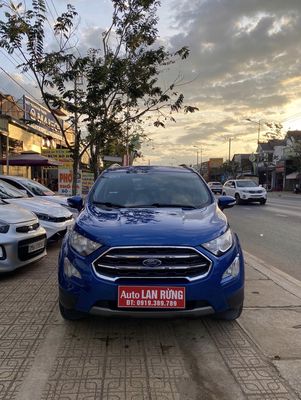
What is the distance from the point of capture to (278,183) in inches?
3019

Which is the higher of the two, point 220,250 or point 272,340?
point 220,250

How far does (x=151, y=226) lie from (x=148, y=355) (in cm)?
116

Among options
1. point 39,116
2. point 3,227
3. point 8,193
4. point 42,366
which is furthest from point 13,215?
point 39,116

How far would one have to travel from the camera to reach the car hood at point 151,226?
399 centimetres

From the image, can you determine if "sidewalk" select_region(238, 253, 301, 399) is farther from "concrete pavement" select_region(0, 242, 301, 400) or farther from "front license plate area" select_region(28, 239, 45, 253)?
"front license plate area" select_region(28, 239, 45, 253)

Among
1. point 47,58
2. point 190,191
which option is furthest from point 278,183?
point 190,191

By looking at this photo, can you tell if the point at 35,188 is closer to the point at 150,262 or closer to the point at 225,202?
the point at 225,202

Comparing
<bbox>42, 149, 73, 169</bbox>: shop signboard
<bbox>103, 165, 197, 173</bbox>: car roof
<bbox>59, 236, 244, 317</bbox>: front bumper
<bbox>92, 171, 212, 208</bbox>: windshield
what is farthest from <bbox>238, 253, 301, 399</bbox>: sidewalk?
<bbox>42, 149, 73, 169</bbox>: shop signboard

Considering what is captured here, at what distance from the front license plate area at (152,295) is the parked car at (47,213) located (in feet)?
16.9

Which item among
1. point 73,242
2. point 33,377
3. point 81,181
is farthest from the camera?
point 81,181

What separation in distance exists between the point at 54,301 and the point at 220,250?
242 centimetres

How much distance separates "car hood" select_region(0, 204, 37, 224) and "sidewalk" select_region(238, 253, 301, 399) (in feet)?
11.3

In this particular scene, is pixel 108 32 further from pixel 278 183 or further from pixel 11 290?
pixel 278 183

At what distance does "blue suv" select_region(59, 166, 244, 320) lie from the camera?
3887 millimetres
